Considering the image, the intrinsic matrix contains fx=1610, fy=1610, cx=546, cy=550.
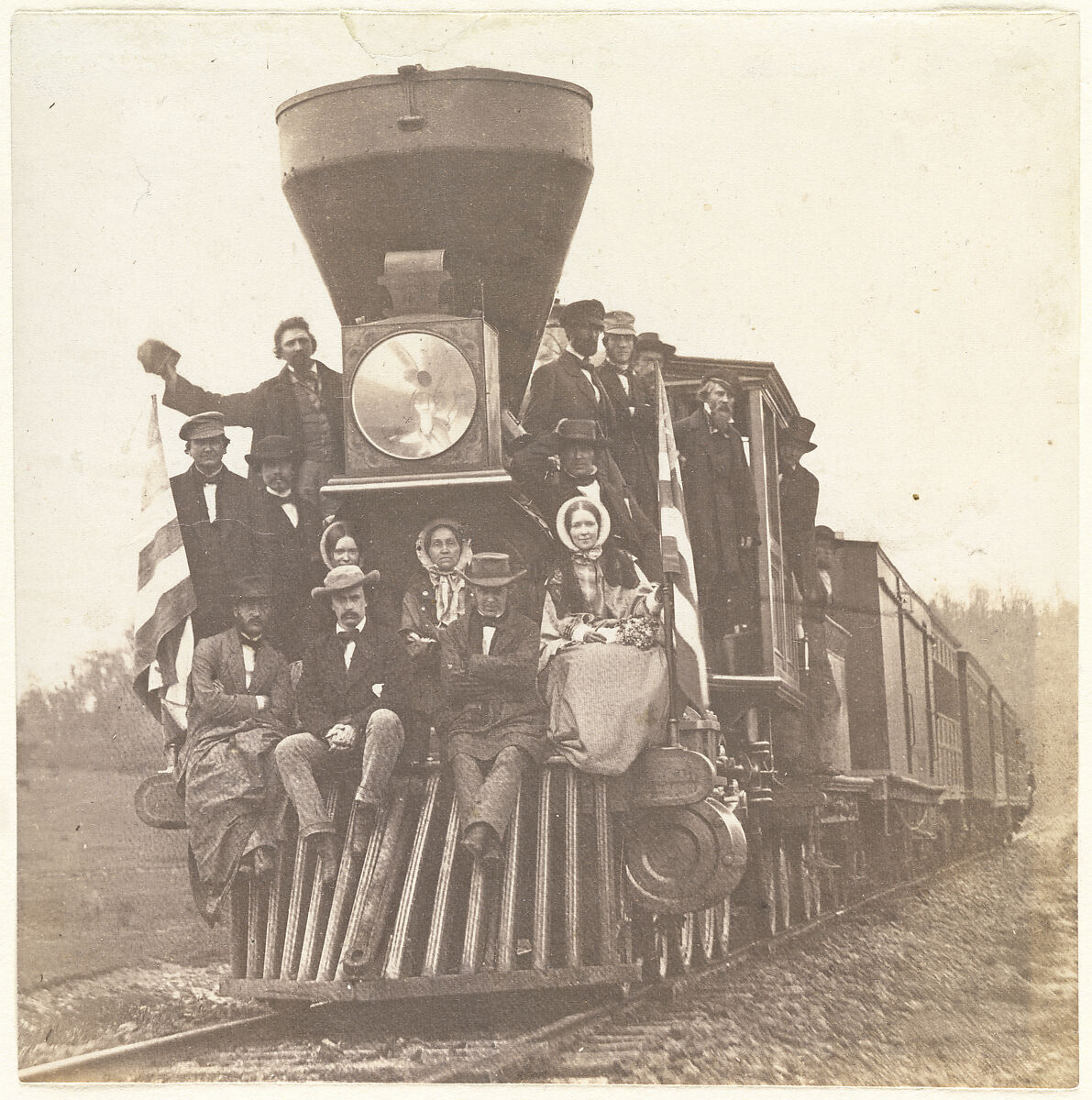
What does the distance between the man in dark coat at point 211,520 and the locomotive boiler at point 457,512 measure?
43 cm

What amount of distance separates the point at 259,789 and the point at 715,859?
186 cm

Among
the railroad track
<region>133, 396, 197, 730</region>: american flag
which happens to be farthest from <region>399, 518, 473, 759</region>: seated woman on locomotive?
the railroad track

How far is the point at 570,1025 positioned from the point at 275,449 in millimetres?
2626

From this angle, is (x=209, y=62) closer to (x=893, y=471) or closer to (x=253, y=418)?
(x=253, y=418)

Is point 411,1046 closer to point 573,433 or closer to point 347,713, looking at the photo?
point 347,713

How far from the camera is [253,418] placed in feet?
22.1

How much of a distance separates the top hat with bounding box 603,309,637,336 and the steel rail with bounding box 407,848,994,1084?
2549 mm

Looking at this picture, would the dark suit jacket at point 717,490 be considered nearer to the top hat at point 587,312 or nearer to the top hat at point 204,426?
the top hat at point 587,312

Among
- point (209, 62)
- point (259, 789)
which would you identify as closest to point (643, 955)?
point (259, 789)

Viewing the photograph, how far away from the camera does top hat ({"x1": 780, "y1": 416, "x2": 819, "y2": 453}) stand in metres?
6.68

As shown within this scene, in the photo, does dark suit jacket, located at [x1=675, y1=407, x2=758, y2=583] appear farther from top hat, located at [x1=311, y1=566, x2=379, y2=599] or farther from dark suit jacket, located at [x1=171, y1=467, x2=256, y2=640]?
dark suit jacket, located at [x1=171, y1=467, x2=256, y2=640]

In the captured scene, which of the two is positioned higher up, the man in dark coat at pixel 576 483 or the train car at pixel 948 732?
the man in dark coat at pixel 576 483

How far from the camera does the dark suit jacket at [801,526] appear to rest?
21.9 ft

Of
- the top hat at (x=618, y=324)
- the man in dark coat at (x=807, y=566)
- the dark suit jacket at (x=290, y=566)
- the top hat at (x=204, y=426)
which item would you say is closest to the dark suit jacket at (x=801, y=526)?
the man in dark coat at (x=807, y=566)
